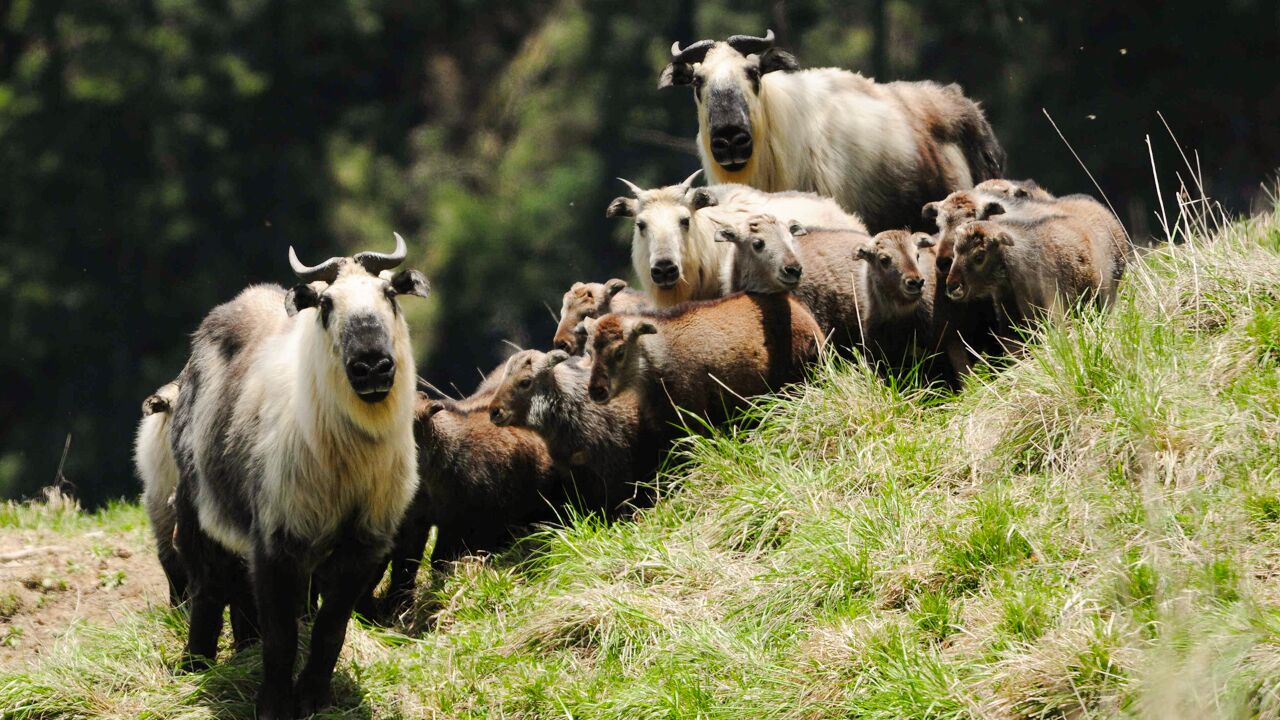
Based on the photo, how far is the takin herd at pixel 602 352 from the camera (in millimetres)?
7031

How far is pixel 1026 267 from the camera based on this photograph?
8023 mm

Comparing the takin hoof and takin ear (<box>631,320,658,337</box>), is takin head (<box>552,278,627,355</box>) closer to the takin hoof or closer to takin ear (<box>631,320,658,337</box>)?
takin ear (<box>631,320,658,337</box>)

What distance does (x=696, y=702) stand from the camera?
6578mm

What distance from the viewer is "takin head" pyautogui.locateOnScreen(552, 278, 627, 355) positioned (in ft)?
31.1

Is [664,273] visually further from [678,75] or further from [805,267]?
[678,75]

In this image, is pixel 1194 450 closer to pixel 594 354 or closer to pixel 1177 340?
pixel 1177 340

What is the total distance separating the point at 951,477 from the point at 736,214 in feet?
9.28

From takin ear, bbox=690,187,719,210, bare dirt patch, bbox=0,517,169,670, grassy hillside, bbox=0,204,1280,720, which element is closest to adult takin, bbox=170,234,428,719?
grassy hillside, bbox=0,204,1280,720

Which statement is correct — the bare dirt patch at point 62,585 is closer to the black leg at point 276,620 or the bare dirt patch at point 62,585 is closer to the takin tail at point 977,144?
the black leg at point 276,620

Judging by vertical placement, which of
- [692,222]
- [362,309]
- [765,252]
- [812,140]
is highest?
[812,140]

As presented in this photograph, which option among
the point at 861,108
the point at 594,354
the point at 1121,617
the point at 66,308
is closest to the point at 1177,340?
the point at 1121,617

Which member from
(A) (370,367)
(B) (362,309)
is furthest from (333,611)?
(B) (362,309)

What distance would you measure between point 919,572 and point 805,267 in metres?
2.93

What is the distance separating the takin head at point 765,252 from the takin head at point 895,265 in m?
0.48
